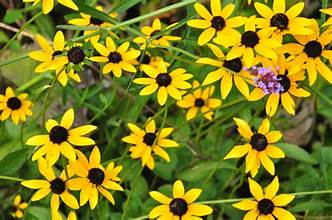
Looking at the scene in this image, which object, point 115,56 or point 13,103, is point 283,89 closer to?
point 115,56

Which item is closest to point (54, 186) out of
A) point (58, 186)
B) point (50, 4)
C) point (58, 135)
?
point (58, 186)

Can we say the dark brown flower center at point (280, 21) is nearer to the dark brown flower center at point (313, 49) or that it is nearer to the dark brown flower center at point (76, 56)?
the dark brown flower center at point (313, 49)


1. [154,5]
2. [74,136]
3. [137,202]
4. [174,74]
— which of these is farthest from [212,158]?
[154,5]

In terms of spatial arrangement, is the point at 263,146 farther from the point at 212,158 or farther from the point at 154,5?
the point at 154,5

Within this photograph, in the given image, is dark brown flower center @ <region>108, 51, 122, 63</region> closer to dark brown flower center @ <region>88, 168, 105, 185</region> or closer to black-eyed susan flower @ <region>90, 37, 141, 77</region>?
black-eyed susan flower @ <region>90, 37, 141, 77</region>

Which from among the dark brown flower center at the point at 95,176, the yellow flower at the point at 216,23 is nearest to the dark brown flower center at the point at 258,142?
the yellow flower at the point at 216,23

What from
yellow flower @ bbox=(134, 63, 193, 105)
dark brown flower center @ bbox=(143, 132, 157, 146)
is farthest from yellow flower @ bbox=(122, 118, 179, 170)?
yellow flower @ bbox=(134, 63, 193, 105)
